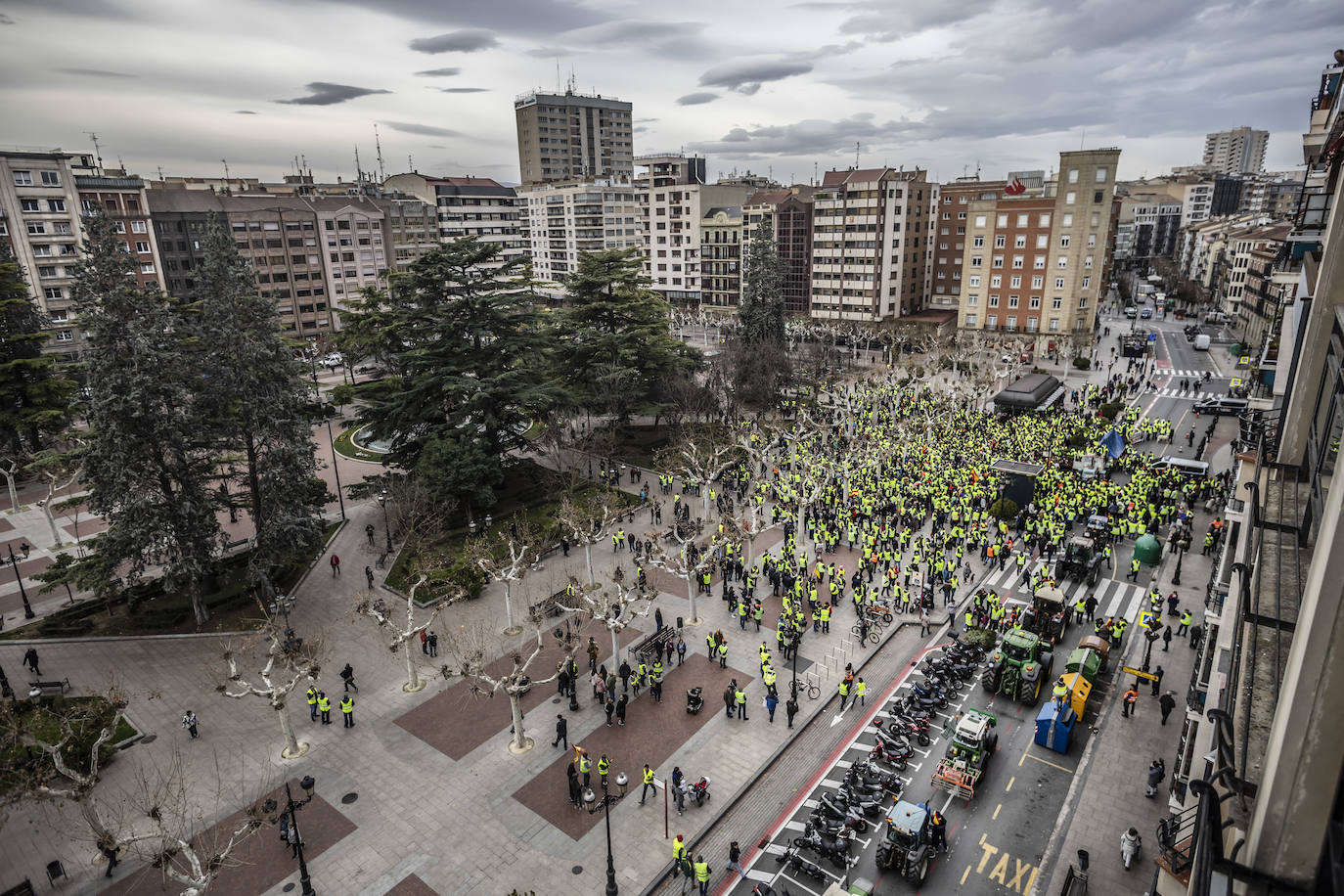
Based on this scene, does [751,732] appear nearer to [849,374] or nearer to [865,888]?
[865,888]

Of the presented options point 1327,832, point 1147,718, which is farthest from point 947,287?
point 1327,832

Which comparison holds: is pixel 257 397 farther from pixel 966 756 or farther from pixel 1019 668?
pixel 1019 668

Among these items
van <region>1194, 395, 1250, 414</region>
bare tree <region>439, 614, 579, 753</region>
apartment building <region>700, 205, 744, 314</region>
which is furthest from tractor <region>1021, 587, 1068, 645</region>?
apartment building <region>700, 205, 744, 314</region>

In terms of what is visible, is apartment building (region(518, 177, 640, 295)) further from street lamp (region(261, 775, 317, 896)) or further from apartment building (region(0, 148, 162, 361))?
street lamp (region(261, 775, 317, 896))

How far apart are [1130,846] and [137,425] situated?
109 ft

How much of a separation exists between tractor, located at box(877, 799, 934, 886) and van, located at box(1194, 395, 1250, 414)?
49.6m

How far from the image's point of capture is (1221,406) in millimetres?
52250

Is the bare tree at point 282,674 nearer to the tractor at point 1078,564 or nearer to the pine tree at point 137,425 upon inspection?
the pine tree at point 137,425

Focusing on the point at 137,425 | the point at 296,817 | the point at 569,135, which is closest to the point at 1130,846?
the point at 296,817

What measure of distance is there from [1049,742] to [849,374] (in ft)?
163

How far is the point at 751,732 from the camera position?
71.8ft

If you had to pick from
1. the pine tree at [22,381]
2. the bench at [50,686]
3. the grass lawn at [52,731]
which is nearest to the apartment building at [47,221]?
the pine tree at [22,381]

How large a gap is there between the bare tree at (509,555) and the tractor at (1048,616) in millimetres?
18714

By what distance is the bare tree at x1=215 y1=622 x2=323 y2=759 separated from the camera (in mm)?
20469
